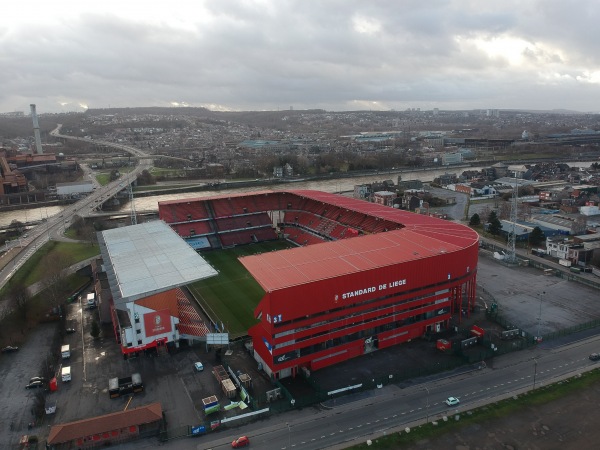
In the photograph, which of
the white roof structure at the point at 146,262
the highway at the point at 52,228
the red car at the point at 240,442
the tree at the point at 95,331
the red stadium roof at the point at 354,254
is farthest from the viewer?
the highway at the point at 52,228

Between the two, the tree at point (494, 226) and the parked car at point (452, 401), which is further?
the tree at point (494, 226)

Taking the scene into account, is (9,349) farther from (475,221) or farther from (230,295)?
(475,221)

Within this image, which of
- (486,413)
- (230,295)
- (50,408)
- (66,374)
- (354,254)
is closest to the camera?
(486,413)

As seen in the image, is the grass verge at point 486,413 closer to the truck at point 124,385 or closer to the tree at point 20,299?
the truck at point 124,385

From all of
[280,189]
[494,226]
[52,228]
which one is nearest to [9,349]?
[52,228]

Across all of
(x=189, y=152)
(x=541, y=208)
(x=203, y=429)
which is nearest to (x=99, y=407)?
(x=203, y=429)

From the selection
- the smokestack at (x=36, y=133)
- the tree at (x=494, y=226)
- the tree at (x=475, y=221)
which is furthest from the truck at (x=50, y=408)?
the smokestack at (x=36, y=133)

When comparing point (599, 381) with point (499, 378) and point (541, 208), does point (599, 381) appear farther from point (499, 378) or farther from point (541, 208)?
point (541, 208)

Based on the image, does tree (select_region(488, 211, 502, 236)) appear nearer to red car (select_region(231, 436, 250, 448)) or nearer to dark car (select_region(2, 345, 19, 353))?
red car (select_region(231, 436, 250, 448))
